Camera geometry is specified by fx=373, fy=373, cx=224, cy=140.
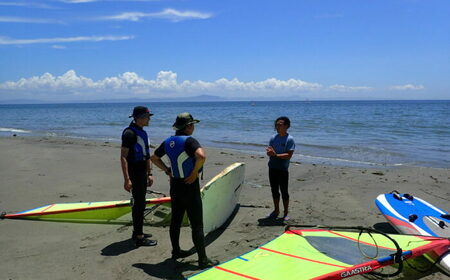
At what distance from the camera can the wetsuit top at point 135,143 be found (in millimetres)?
4332

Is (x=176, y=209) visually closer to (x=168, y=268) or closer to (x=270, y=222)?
(x=168, y=268)

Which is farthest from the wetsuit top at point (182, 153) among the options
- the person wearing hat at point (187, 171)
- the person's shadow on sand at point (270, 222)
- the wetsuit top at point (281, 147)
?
the person's shadow on sand at point (270, 222)

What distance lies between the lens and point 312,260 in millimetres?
3623

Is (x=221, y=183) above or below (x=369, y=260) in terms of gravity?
above

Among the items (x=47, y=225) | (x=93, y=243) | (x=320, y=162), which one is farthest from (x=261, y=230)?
(x=320, y=162)

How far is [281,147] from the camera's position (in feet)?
17.5

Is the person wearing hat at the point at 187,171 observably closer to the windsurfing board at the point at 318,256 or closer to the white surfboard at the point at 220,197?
the windsurfing board at the point at 318,256

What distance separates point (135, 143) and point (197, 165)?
3.49 ft

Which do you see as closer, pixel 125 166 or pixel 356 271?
pixel 356 271

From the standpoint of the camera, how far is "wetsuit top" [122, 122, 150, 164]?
14.2 feet

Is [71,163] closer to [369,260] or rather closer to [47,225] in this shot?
[47,225]

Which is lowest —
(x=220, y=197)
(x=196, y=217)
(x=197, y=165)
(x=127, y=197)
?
(x=127, y=197)

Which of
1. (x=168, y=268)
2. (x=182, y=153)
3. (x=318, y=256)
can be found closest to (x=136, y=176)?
(x=182, y=153)

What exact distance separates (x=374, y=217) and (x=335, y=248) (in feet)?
7.11
